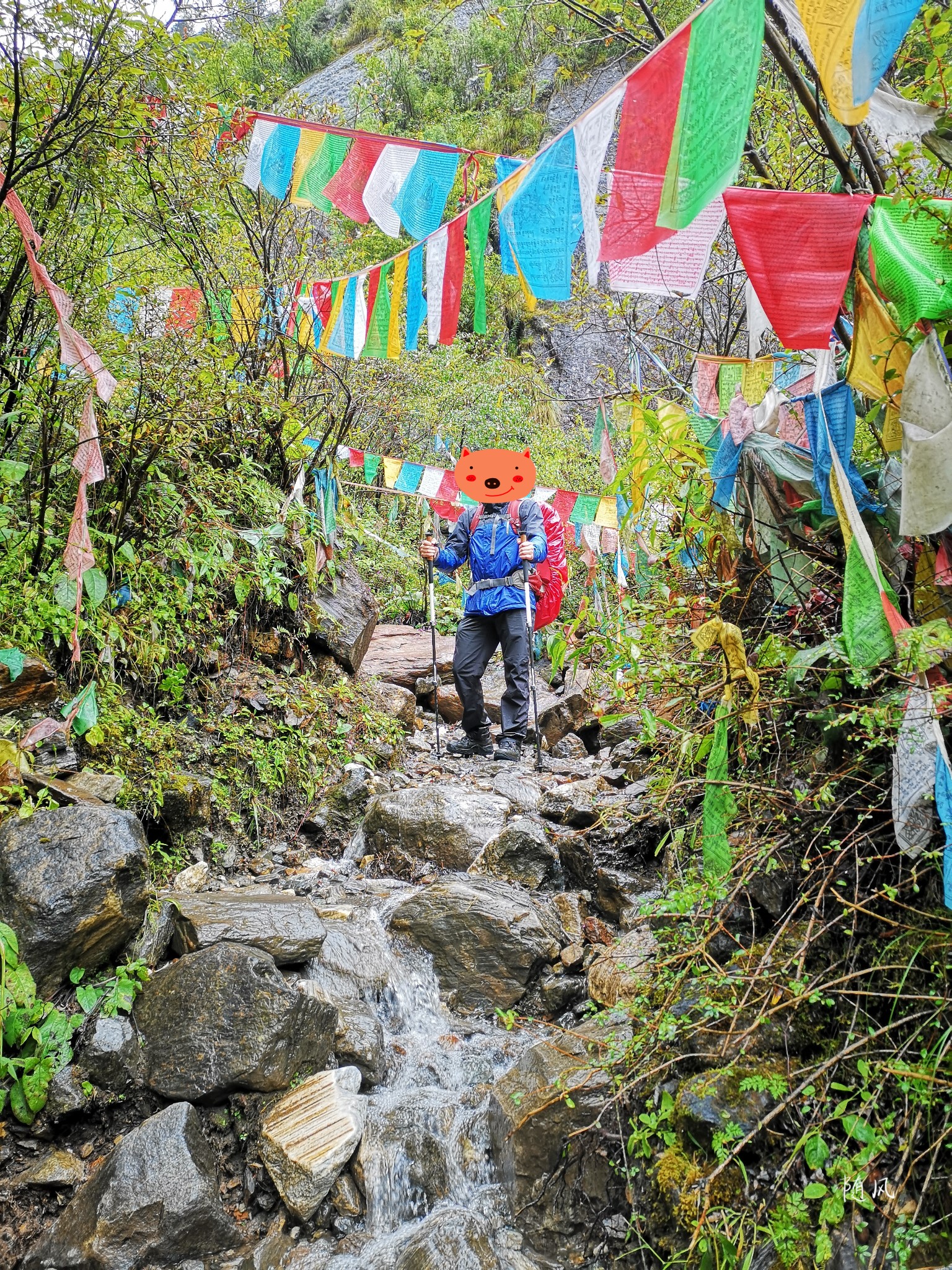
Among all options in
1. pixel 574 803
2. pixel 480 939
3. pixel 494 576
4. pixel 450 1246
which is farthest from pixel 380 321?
pixel 450 1246

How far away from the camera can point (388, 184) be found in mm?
5242

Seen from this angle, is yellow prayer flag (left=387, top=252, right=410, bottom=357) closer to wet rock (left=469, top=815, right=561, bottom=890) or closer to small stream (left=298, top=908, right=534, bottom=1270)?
wet rock (left=469, top=815, right=561, bottom=890)

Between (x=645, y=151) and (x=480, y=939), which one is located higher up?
(x=645, y=151)

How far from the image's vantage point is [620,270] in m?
3.46

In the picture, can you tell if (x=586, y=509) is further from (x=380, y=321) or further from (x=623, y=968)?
(x=623, y=968)

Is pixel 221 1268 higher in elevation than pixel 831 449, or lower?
lower

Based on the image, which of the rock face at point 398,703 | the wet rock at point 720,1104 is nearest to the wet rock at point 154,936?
the wet rock at point 720,1104

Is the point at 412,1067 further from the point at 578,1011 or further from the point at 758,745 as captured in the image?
the point at 758,745

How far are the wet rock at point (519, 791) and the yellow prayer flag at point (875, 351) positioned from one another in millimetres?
4077

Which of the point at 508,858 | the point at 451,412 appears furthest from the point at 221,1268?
the point at 451,412

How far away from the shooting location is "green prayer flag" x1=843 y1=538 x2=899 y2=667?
8.24 feet

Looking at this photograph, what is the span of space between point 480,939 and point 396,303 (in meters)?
4.89

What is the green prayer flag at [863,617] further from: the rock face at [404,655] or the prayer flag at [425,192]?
the rock face at [404,655]

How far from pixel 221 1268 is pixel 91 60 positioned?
5.57 m
